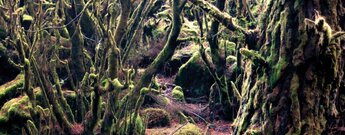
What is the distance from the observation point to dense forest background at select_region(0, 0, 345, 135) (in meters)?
3.79

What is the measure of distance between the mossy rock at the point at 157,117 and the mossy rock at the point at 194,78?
158 cm

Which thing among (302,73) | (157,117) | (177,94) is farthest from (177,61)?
(302,73)

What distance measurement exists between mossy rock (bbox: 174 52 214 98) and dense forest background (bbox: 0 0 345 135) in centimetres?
3

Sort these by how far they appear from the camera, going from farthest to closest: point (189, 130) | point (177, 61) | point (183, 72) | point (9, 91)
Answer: point (177, 61) < point (183, 72) < point (9, 91) < point (189, 130)

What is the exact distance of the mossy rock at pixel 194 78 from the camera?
35.6 feet

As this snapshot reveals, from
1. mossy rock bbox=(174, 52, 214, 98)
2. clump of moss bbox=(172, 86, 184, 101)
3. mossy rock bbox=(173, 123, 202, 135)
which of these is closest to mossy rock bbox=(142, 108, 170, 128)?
clump of moss bbox=(172, 86, 184, 101)

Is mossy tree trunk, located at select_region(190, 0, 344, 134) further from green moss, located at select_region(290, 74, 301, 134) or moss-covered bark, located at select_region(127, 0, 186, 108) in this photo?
moss-covered bark, located at select_region(127, 0, 186, 108)

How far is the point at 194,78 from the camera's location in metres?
11.0

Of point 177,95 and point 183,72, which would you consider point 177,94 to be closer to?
point 177,95

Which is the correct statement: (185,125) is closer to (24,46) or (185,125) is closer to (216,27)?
(216,27)

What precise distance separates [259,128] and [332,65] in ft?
3.32

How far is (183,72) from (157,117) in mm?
2121

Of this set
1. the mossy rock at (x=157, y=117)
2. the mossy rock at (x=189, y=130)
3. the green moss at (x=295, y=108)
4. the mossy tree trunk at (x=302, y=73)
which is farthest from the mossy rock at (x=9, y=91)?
the green moss at (x=295, y=108)

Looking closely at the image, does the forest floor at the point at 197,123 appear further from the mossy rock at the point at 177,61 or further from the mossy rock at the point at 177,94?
the mossy rock at the point at 177,61
